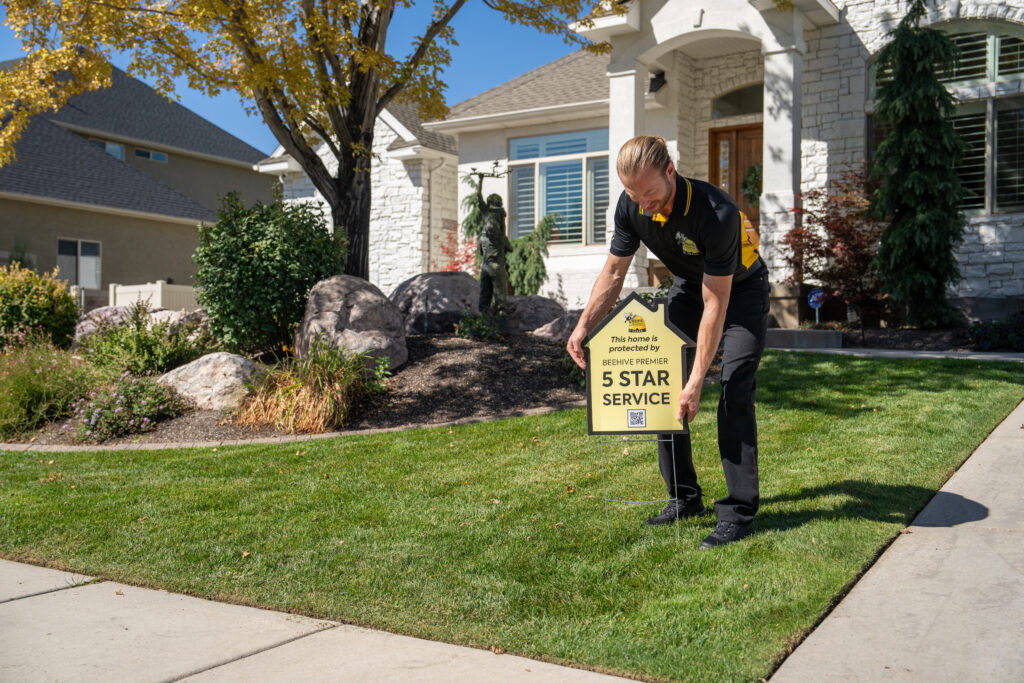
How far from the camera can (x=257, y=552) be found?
4.14 metres

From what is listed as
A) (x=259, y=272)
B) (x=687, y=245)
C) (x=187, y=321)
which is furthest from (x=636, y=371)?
(x=187, y=321)

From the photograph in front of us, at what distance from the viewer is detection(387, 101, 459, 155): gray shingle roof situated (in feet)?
61.8

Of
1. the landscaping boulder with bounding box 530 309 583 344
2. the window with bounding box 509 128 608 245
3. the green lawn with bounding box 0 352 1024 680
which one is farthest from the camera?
the window with bounding box 509 128 608 245

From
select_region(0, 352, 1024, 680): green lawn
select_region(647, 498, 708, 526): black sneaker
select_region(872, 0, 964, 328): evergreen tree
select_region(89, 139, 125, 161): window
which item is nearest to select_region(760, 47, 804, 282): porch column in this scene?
select_region(872, 0, 964, 328): evergreen tree

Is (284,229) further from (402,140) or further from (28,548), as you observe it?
(402,140)

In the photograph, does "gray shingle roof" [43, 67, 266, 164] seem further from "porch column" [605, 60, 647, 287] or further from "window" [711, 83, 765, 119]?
"window" [711, 83, 765, 119]

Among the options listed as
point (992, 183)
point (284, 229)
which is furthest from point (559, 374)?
point (992, 183)

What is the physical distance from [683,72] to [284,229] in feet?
29.1

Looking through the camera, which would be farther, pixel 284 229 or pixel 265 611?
pixel 284 229

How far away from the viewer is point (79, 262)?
2331cm

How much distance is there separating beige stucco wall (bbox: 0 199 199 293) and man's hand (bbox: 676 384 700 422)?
19509 mm

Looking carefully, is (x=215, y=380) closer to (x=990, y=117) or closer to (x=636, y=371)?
(x=636, y=371)

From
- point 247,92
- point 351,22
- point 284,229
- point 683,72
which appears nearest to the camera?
point 284,229

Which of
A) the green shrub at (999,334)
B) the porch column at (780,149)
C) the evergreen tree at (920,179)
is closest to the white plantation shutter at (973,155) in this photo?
the evergreen tree at (920,179)
